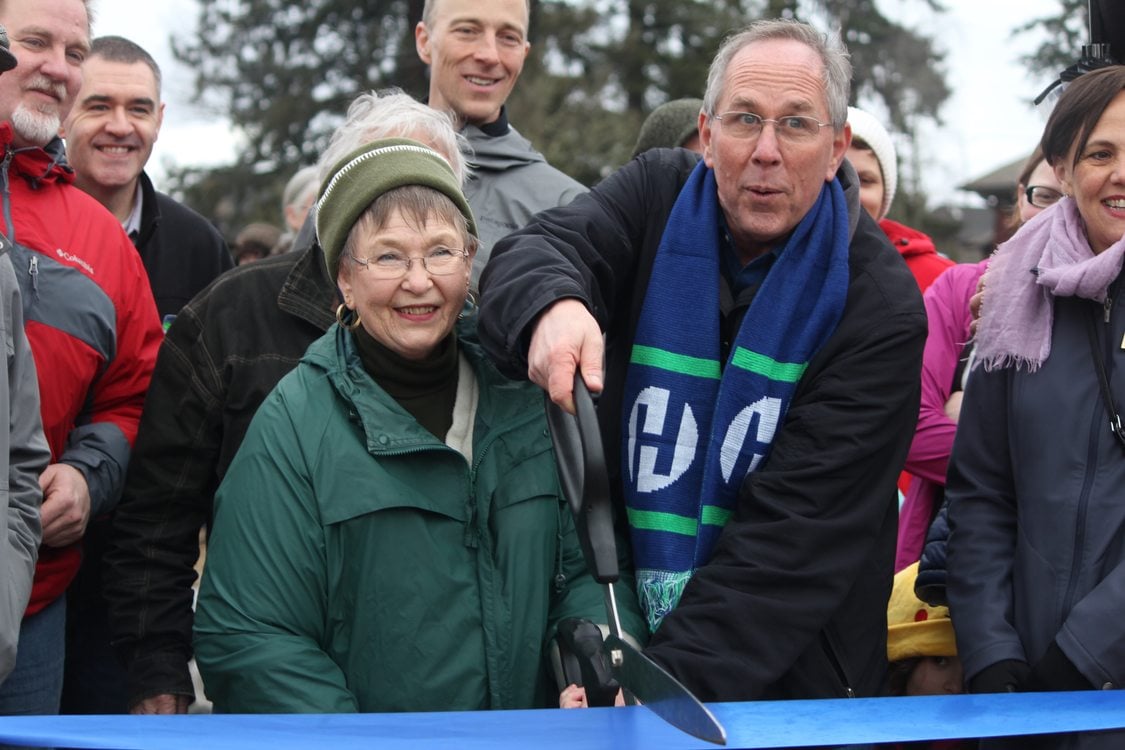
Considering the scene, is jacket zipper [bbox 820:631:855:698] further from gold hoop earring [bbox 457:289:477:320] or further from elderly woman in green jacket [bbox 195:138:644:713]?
gold hoop earring [bbox 457:289:477:320]

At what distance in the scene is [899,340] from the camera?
280 centimetres

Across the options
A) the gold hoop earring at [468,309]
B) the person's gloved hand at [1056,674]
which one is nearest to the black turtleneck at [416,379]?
the gold hoop earring at [468,309]

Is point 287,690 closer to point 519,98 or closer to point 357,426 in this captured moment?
point 357,426

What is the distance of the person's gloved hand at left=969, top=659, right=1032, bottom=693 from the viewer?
9.19ft

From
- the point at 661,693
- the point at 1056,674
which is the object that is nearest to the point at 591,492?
the point at 661,693

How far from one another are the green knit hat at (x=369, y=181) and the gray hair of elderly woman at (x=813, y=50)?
631mm

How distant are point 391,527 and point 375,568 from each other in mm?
89

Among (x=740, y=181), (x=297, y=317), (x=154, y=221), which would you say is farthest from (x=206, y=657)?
(x=154, y=221)

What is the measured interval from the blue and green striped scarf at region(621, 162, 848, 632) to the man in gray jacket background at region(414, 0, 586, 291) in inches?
46.2

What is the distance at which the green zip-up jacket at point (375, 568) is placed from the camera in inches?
105

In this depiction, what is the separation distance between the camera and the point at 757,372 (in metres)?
2.79

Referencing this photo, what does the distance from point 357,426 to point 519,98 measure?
14632mm

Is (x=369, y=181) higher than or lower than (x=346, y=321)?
higher

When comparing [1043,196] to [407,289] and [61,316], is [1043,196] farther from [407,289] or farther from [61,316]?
[61,316]
